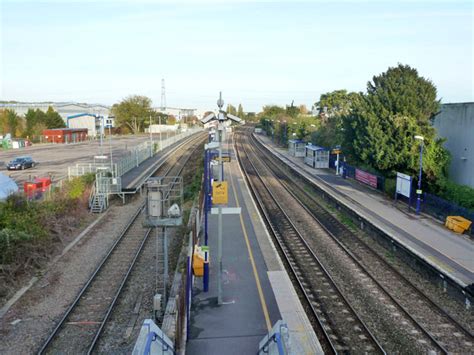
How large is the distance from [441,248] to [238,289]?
8.51 meters

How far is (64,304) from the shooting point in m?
13.5

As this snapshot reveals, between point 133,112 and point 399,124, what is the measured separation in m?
83.1

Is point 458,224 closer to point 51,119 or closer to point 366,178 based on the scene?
point 366,178

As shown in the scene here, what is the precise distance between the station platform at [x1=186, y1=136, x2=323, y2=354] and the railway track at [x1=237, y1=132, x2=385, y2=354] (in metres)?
0.65

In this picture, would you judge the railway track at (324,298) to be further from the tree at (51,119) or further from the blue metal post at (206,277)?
the tree at (51,119)

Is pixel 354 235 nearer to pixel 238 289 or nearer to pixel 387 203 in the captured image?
pixel 387 203

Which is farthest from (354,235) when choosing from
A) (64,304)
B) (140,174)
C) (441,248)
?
(140,174)

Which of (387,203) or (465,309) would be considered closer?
(465,309)

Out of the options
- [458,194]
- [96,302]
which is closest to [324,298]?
[96,302]

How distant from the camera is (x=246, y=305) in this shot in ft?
38.6

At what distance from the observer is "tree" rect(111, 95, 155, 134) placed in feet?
333

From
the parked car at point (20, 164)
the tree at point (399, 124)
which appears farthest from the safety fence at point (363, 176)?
the parked car at point (20, 164)

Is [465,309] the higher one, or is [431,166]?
[431,166]

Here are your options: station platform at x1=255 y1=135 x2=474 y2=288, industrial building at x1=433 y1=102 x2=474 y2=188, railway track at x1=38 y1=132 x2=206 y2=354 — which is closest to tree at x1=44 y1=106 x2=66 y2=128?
station platform at x1=255 y1=135 x2=474 y2=288
